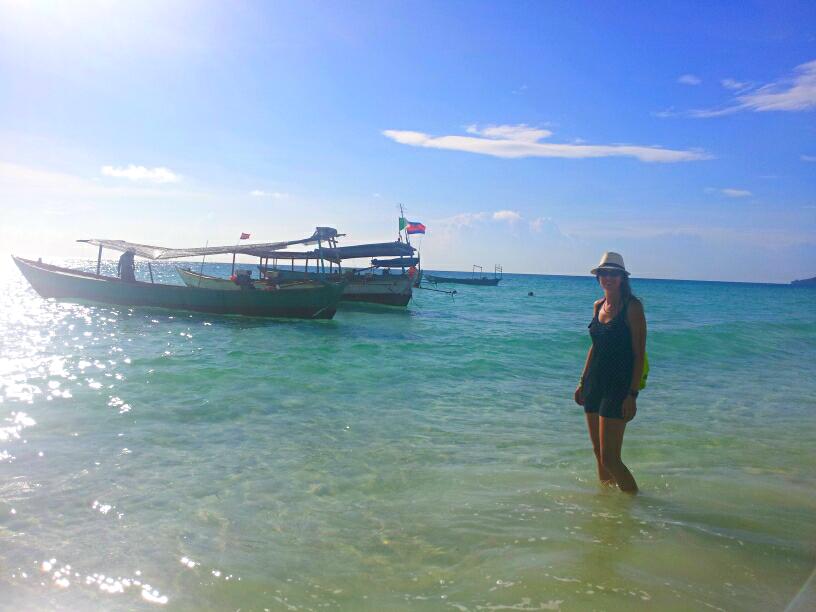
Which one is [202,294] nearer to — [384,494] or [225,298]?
[225,298]

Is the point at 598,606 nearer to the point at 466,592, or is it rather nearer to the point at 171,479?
the point at 466,592

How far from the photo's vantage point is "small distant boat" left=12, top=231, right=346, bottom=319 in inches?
977

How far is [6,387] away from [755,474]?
11216 mm

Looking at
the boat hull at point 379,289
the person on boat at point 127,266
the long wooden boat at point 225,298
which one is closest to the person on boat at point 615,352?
the long wooden boat at point 225,298

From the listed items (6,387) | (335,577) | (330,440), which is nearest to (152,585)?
(335,577)

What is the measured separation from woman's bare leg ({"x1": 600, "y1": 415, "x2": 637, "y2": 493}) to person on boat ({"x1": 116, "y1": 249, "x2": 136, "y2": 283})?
27779 mm

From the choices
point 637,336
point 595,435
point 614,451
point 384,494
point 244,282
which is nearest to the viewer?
point 637,336

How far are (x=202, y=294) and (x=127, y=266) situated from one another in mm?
5718

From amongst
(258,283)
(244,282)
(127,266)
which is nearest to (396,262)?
(258,283)

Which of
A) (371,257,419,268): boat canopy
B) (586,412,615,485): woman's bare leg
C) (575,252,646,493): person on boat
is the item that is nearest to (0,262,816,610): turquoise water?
(586,412,615,485): woman's bare leg

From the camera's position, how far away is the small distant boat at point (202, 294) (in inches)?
977

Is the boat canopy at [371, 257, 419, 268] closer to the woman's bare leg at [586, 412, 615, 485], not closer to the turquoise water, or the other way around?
the turquoise water

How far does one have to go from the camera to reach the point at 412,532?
4391mm

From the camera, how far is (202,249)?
28250 millimetres
